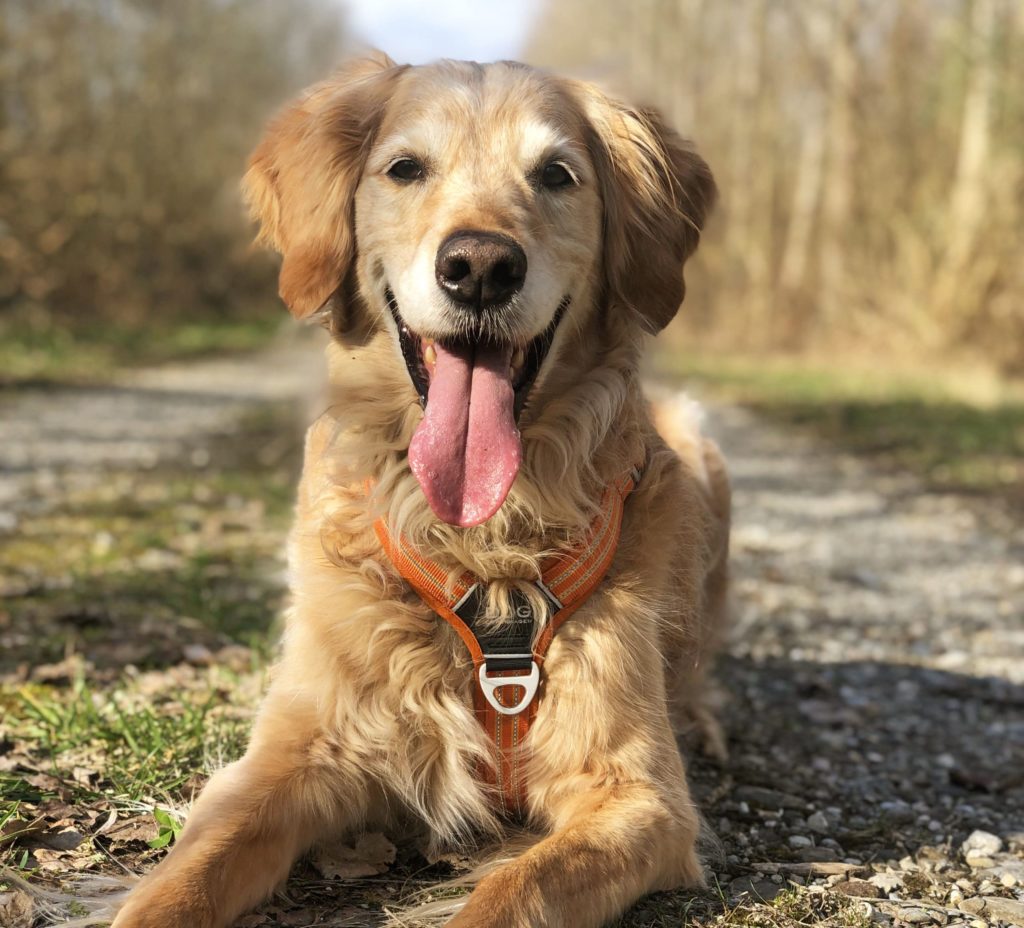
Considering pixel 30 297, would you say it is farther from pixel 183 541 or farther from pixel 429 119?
pixel 429 119

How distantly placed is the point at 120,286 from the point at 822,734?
17619mm

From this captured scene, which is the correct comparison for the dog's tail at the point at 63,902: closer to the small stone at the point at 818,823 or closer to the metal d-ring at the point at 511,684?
the metal d-ring at the point at 511,684

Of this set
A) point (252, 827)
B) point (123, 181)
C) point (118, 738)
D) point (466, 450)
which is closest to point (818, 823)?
point (466, 450)

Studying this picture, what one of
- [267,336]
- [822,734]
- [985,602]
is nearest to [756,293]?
[267,336]

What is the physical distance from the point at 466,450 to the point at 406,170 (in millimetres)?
759

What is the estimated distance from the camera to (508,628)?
2.65 m

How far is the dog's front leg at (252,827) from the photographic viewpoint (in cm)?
216

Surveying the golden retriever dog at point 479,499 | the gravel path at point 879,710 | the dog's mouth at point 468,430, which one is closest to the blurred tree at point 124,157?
the gravel path at point 879,710

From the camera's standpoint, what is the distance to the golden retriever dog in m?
2.55

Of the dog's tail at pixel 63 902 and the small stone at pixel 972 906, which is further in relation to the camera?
the small stone at pixel 972 906

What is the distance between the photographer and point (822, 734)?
3.80m

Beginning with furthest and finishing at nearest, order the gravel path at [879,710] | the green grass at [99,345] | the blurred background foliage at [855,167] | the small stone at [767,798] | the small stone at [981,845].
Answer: the blurred background foliage at [855,167], the green grass at [99,345], the small stone at [767,798], the small stone at [981,845], the gravel path at [879,710]

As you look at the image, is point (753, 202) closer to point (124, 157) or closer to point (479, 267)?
point (124, 157)

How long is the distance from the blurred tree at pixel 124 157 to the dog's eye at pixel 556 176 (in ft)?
48.7
